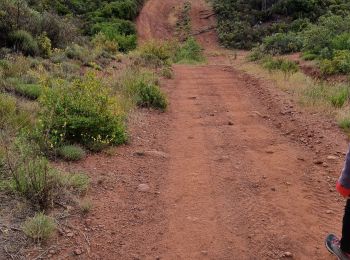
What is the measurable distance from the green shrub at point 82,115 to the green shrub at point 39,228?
2.12m

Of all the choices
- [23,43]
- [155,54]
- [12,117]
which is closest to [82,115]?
[12,117]

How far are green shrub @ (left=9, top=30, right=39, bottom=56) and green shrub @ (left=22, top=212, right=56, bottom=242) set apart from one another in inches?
381

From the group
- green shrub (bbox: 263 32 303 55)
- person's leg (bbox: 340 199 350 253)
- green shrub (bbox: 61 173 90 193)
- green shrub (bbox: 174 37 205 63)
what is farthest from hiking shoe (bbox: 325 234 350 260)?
green shrub (bbox: 174 37 205 63)

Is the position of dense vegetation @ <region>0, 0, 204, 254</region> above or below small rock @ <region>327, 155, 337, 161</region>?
above

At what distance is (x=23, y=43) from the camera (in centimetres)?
1294

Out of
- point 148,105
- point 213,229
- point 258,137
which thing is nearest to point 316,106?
point 258,137

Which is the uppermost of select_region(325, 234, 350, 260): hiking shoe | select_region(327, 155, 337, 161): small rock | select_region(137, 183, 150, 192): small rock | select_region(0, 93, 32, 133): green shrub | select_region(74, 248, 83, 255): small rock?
select_region(0, 93, 32, 133): green shrub

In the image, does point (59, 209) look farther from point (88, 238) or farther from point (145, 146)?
point (145, 146)

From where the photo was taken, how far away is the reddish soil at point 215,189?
170 inches

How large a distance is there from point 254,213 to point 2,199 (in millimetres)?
2649

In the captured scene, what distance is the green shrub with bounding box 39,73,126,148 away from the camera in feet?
21.3

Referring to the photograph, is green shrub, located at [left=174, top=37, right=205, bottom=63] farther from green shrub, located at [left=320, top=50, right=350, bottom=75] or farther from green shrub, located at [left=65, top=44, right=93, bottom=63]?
green shrub, located at [left=320, top=50, right=350, bottom=75]

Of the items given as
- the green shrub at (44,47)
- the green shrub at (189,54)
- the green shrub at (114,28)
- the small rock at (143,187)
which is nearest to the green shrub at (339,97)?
the small rock at (143,187)

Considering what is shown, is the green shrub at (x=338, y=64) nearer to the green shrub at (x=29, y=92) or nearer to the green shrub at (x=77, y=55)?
the green shrub at (x=77, y=55)
